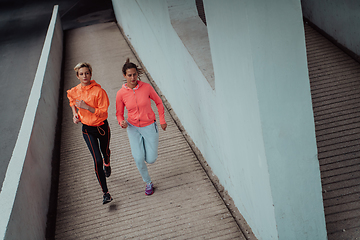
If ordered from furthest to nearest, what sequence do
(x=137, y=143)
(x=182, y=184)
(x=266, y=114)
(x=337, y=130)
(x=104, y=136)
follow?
(x=337, y=130) → (x=182, y=184) → (x=104, y=136) → (x=137, y=143) → (x=266, y=114)

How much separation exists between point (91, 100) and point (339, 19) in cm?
512

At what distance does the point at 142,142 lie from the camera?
4098mm

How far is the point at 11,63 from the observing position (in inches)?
497

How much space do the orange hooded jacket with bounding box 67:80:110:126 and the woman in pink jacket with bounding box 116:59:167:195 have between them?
19cm

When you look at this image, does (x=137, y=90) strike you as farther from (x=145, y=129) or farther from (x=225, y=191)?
(x=225, y=191)

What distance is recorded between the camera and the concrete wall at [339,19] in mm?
5930

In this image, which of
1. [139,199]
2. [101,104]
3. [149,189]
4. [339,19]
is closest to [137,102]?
[101,104]

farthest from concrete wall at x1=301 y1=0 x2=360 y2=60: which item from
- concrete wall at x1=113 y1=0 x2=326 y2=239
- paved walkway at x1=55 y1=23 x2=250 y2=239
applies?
concrete wall at x1=113 y1=0 x2=326 y2=239

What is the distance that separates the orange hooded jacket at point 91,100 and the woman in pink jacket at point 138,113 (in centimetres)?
19

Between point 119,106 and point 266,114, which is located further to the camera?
point 119,106

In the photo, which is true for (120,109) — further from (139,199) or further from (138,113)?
(139,199)

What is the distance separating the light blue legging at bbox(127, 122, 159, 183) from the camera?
4035 mm

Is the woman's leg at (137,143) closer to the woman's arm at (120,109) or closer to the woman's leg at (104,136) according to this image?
the woman's arm at (120,109)

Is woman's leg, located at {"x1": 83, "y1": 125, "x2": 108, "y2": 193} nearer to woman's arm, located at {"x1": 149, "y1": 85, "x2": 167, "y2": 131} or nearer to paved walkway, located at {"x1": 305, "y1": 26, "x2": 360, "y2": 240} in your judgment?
woman's arm, located at {"x1": 149, "y1": 85, "x2": 167, "y2": 131}
